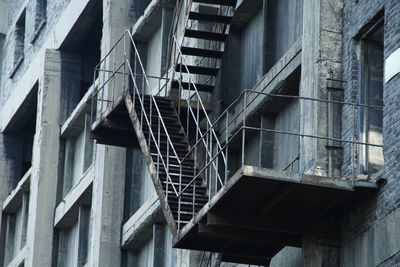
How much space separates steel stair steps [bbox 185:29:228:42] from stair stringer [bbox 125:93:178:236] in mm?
1777

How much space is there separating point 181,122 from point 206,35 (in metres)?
1.70

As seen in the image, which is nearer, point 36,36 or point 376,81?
point 376,81

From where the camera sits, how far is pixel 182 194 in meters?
24.0

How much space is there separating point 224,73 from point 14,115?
17129 millimetres

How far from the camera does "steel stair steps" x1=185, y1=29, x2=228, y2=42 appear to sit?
2658 centimetres

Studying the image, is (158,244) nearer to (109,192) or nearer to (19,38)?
(109,192)

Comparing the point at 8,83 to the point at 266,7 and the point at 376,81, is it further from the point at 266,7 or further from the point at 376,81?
the point at 376,81

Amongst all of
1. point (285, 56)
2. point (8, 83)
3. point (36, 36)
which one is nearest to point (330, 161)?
point (285, 56)

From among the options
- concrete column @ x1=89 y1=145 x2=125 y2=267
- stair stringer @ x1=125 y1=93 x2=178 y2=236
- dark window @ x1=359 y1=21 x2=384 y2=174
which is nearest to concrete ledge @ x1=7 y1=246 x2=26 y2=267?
concrete column @ x1=89 y1=145 x2=125 y2=267

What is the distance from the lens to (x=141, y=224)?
31094 millimetres

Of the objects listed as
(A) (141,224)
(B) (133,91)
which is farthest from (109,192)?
(B) (133,91)

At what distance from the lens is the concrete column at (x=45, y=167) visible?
37.8 metres

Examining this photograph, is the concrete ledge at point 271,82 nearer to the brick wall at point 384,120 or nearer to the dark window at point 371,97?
the brick wall at point 384,120

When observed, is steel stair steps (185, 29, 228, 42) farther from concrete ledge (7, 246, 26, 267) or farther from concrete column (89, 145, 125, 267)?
concrete ledge (7, 246, 26, 267)
